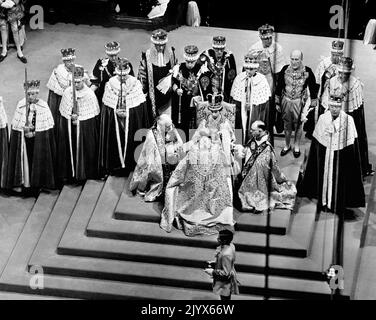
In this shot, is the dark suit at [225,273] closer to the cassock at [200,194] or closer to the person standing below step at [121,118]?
the cassock at [200,194]

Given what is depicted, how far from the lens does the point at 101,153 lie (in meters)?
18.3

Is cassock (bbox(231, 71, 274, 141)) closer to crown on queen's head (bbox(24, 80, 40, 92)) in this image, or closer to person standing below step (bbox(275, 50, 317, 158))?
person standing below step (bbox(275, 50, 317, 158))

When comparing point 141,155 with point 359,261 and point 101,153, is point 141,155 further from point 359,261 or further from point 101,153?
point 359,261

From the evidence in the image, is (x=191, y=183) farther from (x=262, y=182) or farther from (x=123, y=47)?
(x=123, y=47)

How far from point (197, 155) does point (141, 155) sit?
0.85m

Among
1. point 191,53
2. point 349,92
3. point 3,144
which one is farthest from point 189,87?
point 3,144

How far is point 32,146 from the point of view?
18.2 m

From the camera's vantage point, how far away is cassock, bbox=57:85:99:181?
18094 mm

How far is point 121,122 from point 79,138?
56cm
